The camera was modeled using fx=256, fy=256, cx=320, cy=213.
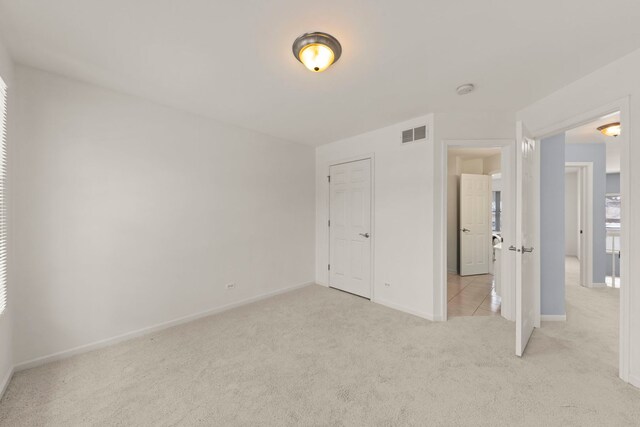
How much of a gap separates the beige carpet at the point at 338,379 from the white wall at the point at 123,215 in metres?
0.38

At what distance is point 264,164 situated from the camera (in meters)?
3.78

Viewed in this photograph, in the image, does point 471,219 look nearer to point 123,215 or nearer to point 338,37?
point 338,37

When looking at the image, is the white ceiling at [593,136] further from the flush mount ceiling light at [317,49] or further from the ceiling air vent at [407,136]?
the flush mount ceiling light at [317,49]

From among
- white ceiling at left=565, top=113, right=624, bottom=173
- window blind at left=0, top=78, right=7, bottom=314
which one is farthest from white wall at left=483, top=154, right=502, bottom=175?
window blind at left=0, top=78, right=7, bottom=314

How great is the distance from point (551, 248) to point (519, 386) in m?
1.90

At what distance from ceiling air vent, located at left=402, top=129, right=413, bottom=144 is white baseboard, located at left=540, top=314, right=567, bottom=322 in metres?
2.61

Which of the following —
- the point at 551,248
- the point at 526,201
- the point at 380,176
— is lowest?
the point at 551,248

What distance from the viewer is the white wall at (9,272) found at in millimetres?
1818

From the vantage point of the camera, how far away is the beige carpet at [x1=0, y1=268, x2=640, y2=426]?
1.62 metres

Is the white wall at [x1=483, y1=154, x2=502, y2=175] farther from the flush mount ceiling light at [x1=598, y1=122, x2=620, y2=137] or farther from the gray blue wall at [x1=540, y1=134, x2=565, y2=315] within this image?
the gray blue wall at [x1=540, y1=134, x2=565, y2=315]

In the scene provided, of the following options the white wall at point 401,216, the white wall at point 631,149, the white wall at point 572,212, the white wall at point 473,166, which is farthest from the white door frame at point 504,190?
the white wall at point 572,212

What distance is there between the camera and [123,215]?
2535 mm

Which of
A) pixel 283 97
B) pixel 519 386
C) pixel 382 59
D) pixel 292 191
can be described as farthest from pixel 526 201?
pixel 292 191

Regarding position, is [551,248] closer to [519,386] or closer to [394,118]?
[519,386]
